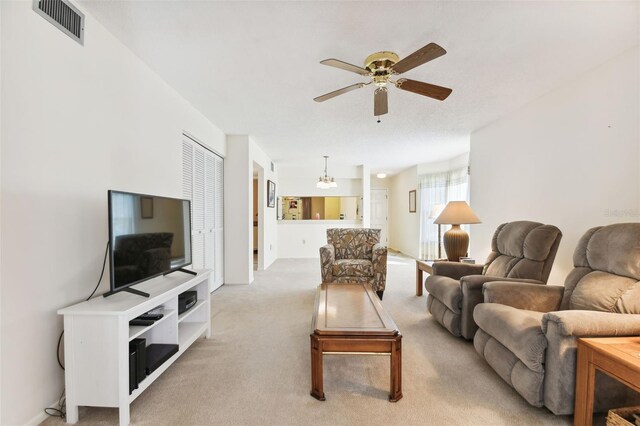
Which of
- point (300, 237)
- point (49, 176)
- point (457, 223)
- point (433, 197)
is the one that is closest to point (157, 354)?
point (49, 176)

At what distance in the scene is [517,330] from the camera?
1.69 meters

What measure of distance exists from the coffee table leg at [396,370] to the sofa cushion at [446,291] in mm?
1051

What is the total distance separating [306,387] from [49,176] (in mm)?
1953

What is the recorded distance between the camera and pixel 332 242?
434 centimetres

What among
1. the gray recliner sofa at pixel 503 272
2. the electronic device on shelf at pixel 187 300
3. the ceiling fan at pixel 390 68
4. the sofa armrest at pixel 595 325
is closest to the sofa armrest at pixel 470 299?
the gray recliner sofa at pixel 503 272

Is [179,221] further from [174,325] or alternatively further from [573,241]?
[573,241]

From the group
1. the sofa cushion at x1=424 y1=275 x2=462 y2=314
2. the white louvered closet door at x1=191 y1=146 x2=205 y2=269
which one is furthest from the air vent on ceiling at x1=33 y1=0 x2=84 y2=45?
the sofa cushion at x1=424 y1=275 x2=462 y2=314

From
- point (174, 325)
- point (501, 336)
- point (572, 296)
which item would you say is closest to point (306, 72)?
point (174, 325)

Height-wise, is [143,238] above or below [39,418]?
above

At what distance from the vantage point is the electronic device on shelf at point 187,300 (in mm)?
2207

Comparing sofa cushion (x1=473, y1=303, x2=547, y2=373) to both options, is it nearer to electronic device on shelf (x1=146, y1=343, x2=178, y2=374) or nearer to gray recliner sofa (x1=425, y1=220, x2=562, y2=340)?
gray recliner sofa (x1=425, y1=220, x2=562, y2=340)

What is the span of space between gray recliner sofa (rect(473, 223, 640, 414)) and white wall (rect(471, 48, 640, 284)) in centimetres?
66

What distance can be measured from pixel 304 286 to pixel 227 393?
8.83 feet

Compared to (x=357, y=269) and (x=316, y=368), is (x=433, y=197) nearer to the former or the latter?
(x=357, y=269)
